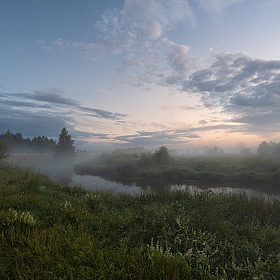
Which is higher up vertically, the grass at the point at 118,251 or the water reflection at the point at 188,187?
the grass at the point at 118,251

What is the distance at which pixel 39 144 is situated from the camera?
210 feet

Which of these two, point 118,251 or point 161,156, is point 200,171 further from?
point 118,251

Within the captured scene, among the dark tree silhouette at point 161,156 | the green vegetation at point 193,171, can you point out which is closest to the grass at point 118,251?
the green vegetation at point 193,171

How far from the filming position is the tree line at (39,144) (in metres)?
44.7

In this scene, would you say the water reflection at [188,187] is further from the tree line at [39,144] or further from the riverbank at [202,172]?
the tree line at [39,144]

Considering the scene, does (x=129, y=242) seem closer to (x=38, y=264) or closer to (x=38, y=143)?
(x=38, y=264)

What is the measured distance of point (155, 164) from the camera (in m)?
28.2

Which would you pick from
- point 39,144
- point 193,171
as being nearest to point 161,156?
point 193,171

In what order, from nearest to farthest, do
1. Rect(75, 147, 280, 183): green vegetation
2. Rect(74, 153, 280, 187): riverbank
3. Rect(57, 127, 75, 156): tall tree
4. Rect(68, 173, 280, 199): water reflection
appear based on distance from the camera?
Rect(68, 173, 280, 199): water reflection
Rect(74, 153, 280, 187): riverbank
Rect(75, 147, 280, 183): green vegetation
Rect(57, 127, 75, 156): tall tree

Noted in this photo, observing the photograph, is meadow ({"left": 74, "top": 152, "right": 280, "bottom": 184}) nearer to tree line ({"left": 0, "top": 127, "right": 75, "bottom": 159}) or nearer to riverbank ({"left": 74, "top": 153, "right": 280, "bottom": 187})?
riverbank ({"left": 74, "top": 153, "right": 280, "bottom": 187})

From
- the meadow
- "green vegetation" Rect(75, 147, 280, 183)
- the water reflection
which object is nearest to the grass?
the water reflection

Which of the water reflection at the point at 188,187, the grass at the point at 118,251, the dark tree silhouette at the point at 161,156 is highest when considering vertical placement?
the dark tree silhouette at the point at 161,156

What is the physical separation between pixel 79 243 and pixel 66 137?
46.5 metres

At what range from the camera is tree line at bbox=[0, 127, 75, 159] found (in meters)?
44.7
